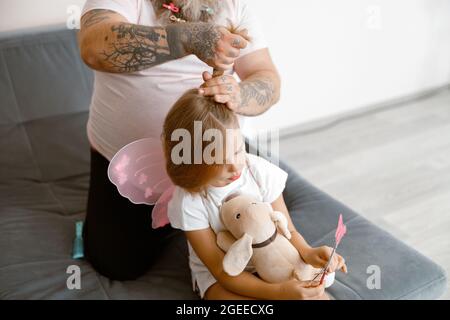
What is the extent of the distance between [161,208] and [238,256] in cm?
29

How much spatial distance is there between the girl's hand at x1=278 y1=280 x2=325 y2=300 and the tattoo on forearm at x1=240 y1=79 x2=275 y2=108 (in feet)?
1.20

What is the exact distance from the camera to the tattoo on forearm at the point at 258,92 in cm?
110

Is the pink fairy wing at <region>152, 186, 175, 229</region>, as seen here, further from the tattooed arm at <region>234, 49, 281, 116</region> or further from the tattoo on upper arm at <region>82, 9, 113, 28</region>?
the tattoo on upper arm at <region>82, 9, 113, 28</region>

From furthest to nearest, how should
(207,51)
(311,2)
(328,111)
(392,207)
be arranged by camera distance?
(328,111) < (311,2) < (392,207) < (207,51)

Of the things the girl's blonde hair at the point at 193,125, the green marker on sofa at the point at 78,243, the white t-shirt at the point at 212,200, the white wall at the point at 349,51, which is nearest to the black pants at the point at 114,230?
the green marker on sofa at the point at 78,243

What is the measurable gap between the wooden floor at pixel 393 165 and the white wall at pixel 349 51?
0.10 m

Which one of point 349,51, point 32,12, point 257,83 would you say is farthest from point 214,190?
point 349,51

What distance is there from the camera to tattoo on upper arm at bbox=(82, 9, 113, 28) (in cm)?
109

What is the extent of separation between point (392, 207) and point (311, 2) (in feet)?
2.84

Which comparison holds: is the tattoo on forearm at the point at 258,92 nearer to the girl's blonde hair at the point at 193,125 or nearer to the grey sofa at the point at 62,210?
the girl's blonde hair at the point at 193,125
